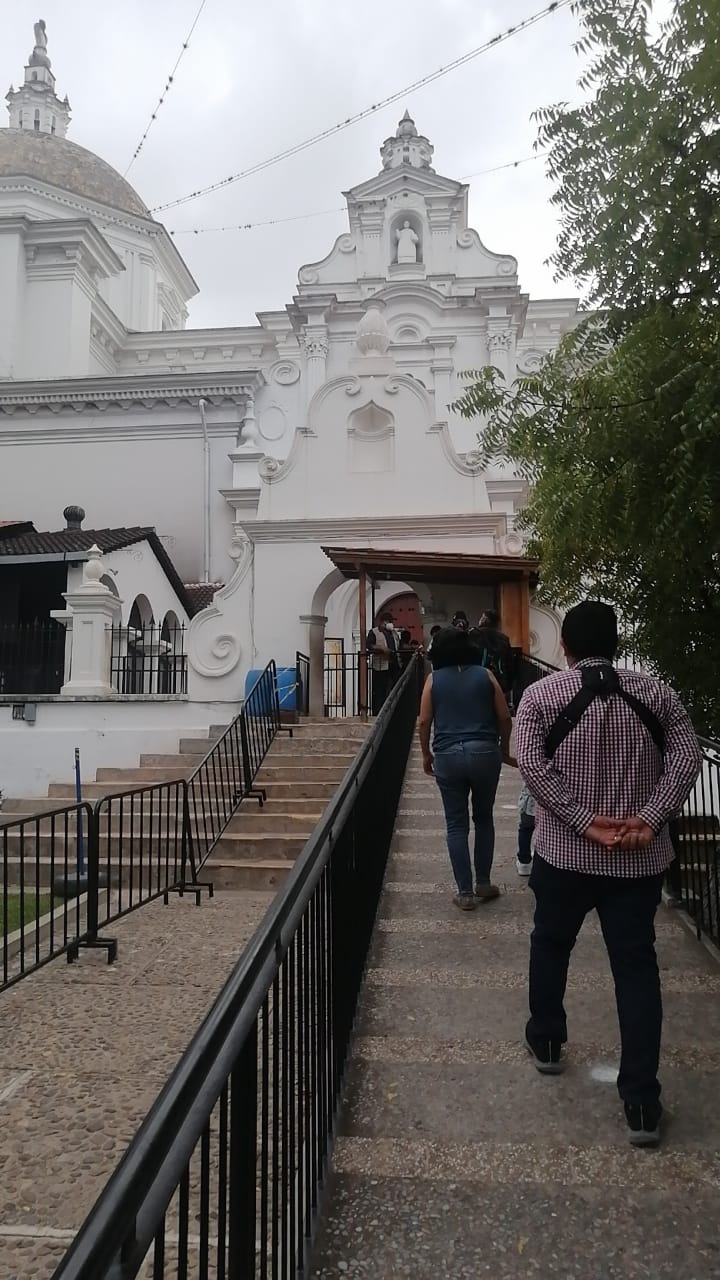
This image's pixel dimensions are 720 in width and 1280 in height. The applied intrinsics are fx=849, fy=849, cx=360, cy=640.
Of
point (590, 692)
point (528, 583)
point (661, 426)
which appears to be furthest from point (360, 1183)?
point (528, 583)

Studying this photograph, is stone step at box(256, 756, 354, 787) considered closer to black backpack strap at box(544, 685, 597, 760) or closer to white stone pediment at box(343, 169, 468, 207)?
black backpack strap at box(544, 685, 597, 760)

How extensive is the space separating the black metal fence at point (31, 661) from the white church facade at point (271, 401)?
1.92 metres

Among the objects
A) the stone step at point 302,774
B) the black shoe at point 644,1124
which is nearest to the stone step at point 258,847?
the stone step at point 302,774

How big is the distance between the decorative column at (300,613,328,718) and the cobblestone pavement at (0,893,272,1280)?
7375 mm

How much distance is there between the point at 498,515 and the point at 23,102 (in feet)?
119

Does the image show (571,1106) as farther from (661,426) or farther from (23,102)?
(23,102)

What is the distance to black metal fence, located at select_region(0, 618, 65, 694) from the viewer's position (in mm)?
14320

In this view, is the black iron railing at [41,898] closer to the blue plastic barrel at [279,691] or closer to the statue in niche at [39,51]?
the blue plastic barrel at [279,691]

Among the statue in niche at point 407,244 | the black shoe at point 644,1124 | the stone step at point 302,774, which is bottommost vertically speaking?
the black shoe at point 644,1124

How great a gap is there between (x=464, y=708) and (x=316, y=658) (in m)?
9.59

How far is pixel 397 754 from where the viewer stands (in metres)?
7.91

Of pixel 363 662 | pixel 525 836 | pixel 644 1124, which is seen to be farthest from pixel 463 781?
pixel 363 662

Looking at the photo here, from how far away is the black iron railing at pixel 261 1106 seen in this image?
137 cm

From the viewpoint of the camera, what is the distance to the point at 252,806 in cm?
1021
